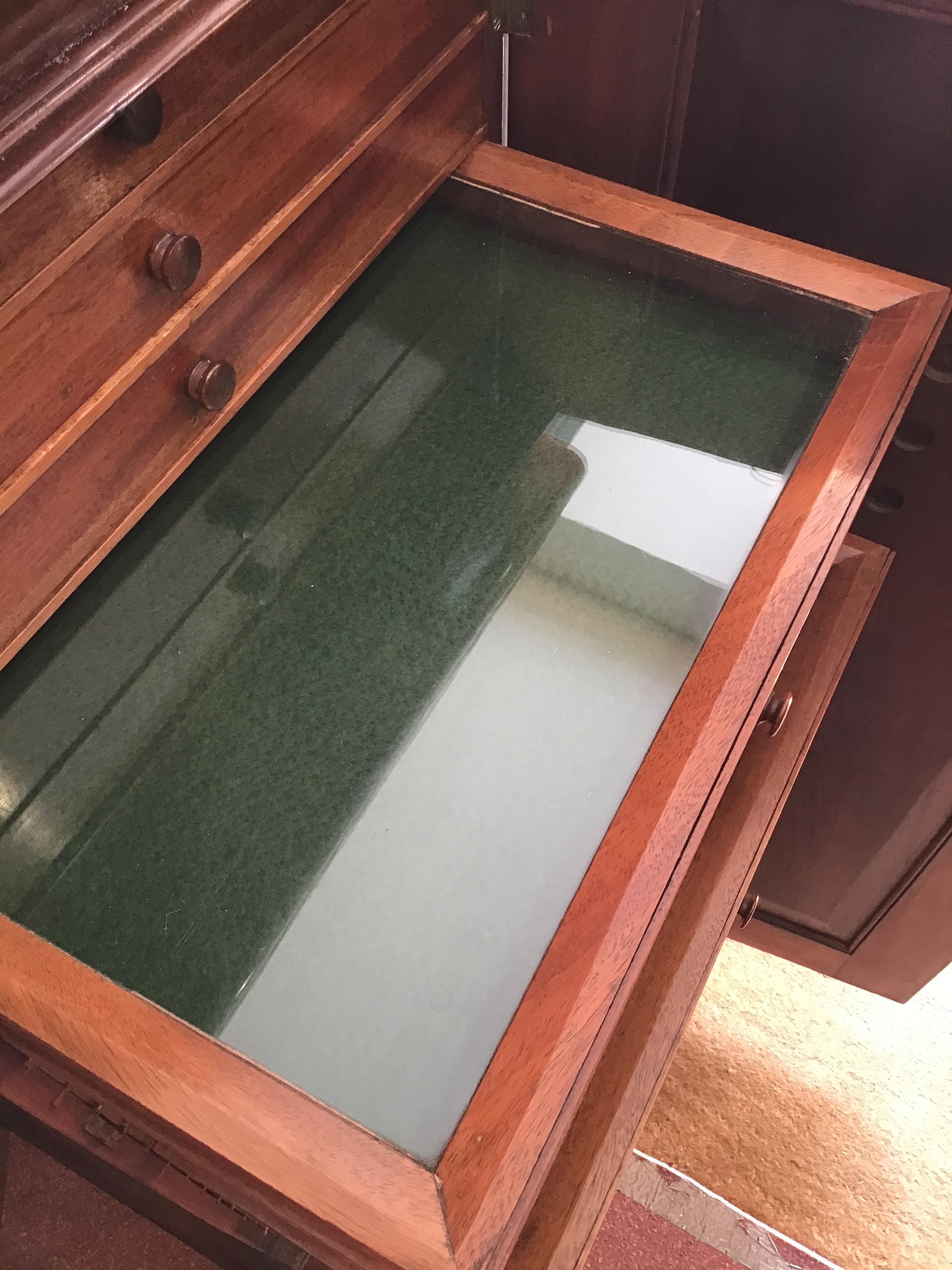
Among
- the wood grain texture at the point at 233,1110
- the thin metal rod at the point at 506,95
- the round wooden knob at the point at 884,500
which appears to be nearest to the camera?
the wood grain texture at the point at 233,1110

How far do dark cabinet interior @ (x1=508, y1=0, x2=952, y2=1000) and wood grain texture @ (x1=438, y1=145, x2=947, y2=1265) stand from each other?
0.09 metres

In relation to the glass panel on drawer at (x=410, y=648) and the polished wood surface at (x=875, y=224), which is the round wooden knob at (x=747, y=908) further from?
the glass panel on drawer at (x=410, y=648)

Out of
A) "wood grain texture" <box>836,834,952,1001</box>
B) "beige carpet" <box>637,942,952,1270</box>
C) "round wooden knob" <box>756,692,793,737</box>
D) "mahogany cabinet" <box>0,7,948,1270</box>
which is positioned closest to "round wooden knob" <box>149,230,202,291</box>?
"mahogany cabinet" <box>0,7,948,1270</box>

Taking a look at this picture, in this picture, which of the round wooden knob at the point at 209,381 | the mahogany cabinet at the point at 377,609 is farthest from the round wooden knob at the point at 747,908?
the round wooden knob at the point at 209,381

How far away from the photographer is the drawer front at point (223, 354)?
50 cm

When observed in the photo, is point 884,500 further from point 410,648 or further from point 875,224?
point 410,648

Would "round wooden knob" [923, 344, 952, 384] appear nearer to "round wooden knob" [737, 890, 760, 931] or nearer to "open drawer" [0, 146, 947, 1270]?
"open drawer" [0, 146, 947, 1270]

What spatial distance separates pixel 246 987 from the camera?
434mm

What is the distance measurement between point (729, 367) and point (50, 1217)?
0.84 meters

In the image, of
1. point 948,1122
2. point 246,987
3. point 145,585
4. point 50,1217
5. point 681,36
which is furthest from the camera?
point 948,1122

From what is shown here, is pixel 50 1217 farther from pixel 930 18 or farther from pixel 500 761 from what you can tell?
pixel 930 18

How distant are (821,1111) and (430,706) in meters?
1.17

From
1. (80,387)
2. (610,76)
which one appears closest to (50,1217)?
(80,387)

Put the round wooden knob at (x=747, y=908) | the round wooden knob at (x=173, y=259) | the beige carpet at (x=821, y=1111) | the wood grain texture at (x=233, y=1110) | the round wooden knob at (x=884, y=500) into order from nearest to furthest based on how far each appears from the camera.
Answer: the wood grain texture at (x=233, y=1110)
the round wooden knob at (x=173, y=259)
the round wooden knob at (x=884, y=500)
the round wooden knob at (x=747, y=908)
the beige carpet at (x=821, y=1111)
